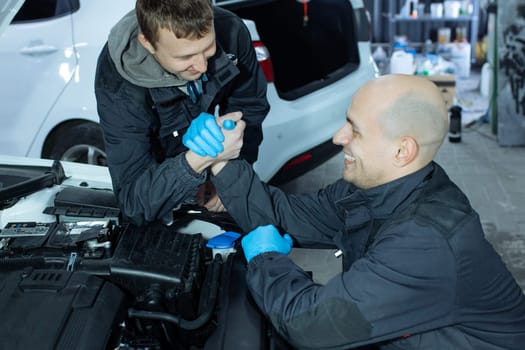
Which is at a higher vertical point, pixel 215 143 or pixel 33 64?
pixel 215 143

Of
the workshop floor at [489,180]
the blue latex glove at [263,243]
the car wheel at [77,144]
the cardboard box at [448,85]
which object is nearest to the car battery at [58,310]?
the blue latex glove at [263,243]

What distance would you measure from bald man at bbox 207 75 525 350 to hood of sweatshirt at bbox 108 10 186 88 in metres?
0.56

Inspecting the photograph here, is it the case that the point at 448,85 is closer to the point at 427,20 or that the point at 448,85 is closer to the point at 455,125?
the point at 455,125

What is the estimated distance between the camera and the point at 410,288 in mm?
1342

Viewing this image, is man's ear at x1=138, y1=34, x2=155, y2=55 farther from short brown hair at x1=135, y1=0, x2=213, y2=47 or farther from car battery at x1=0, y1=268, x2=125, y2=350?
car battery at x1=0, y1=268, x2=125, y2=350

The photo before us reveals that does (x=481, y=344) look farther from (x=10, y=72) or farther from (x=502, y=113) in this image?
(x=502, y=113)

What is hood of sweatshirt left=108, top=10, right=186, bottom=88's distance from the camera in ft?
6.05

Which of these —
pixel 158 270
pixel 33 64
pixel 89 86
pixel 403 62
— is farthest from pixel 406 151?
pixel 403 62

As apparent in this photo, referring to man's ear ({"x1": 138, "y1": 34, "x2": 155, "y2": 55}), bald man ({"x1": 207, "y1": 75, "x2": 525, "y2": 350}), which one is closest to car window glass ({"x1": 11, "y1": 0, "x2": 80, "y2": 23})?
man's ear ({"x1": 138, "y1": 34, "x2": 155, "y2": 55})

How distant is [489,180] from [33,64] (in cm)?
298

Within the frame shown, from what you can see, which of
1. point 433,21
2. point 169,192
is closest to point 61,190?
point 169,192

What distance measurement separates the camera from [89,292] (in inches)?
53.4

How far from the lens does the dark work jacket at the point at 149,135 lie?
1.77 metres

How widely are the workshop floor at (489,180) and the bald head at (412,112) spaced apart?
1746mm
